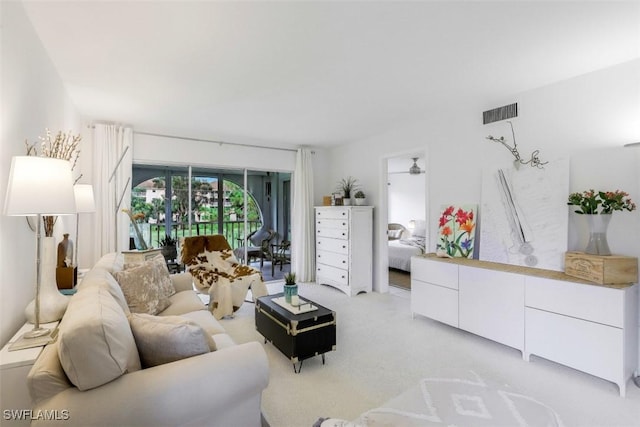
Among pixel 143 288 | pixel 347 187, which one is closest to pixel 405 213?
pixel 347 187

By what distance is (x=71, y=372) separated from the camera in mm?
1128

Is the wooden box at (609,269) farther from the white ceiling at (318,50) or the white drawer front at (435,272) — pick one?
the white ceiling at (318,50)

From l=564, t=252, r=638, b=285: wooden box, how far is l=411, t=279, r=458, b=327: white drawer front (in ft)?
3.70

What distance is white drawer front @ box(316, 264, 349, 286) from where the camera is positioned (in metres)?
4.72

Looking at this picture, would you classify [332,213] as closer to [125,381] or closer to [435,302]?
[435,302]

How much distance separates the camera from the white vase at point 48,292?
Result: 1732mm

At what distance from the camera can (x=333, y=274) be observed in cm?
497

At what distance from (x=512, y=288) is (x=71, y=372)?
3151 millimetres

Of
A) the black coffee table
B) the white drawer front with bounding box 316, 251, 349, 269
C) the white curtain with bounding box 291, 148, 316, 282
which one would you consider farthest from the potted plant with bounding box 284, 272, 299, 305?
the white curtain with bounding box 291, 148, 316, 282

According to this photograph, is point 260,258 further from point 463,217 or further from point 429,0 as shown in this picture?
point 429,0

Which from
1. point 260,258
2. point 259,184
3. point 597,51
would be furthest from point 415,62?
point 260,258

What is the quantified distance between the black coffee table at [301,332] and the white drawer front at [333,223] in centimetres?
214

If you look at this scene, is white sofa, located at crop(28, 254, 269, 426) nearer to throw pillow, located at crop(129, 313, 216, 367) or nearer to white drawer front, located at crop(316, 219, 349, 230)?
throw pillow, located at crop(129, 313, 216, 367)

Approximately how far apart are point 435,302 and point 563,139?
2049mm
